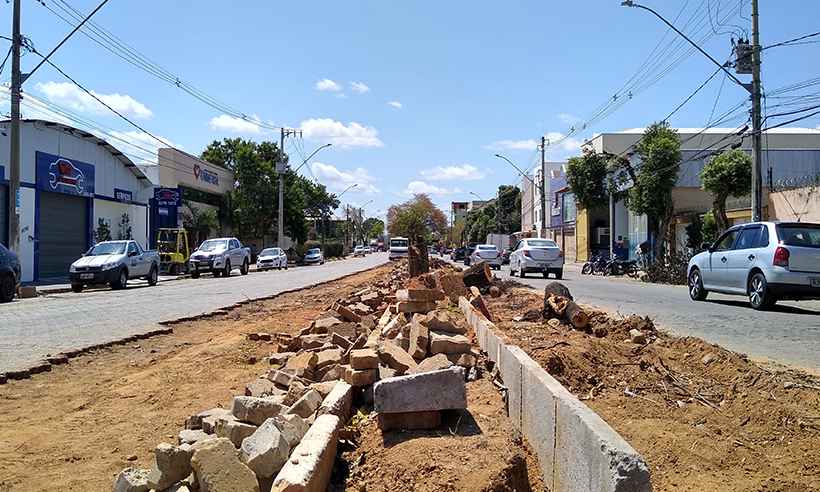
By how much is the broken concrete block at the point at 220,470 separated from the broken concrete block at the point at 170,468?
0.17 metres

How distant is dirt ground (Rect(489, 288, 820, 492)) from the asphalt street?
1282 millimetres

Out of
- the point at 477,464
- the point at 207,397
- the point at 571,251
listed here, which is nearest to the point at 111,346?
the point at 207,397

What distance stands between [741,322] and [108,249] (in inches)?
797

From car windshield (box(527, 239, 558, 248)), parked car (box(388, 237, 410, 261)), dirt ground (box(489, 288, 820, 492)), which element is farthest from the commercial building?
dirt ground (box(489, 288, 820, 492))

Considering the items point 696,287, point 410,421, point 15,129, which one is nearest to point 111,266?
point 15,129

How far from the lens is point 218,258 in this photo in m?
31.0

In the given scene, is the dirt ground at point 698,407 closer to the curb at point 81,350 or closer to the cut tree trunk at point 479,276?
the curb at point 81,350

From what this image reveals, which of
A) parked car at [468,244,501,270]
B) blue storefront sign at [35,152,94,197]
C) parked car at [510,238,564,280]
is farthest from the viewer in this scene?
parked car at [468,244,501,270]

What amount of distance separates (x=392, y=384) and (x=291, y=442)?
71 cm

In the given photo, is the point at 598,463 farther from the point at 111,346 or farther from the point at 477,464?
the point at 111,346

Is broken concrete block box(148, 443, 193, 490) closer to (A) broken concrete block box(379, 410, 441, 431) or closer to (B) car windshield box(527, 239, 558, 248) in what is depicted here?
(A) broken concrete block box(379, 410, 441, 431)

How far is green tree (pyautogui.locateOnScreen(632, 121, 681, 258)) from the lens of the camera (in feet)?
98.1

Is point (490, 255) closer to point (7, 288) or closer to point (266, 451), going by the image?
point (7, 288)

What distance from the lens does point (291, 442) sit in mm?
3900
